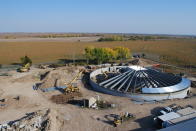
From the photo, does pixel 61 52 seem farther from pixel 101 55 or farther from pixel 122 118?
pixel 122 118

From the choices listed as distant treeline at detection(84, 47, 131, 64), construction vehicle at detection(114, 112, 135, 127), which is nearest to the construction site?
construction vehicle at detection(114, 112, 135, 127)

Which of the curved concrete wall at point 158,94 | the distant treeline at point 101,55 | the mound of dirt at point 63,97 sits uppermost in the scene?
the distant treeline at point 101,55

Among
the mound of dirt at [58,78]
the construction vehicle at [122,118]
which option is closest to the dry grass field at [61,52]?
the mound of dirt at [58,78]

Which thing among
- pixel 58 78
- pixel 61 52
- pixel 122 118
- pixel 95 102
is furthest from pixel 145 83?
pixel 61 52

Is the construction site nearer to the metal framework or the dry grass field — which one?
the metal framework

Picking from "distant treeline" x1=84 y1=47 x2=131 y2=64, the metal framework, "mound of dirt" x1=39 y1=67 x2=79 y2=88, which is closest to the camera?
the metal framework

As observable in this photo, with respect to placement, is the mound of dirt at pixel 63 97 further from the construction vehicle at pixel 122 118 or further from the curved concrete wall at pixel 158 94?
the construction vehicle at pixel 122 118

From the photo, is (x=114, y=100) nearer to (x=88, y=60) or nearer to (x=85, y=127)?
(x=85, y=127)
